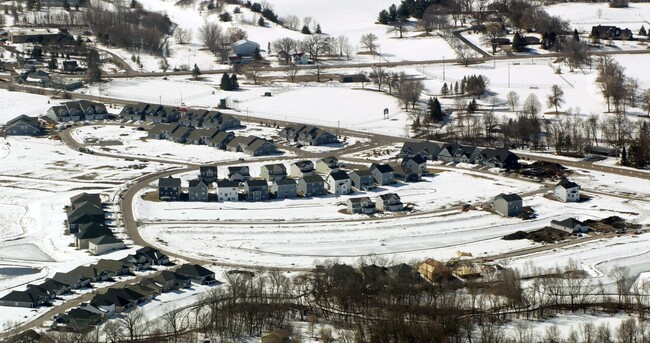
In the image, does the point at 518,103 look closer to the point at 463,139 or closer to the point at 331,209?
the point at 463,139

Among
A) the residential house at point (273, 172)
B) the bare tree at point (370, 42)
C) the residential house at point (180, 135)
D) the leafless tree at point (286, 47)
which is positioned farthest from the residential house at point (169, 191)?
the bare tree at point (370, 42)

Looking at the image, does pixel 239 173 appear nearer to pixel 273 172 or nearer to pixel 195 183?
pixel 273 172

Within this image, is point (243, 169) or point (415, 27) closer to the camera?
point (243, 169)

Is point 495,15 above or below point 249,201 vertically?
above

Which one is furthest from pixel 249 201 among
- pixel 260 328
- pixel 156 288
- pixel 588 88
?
pixel 588 88

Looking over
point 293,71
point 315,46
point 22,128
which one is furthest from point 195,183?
point 315,46

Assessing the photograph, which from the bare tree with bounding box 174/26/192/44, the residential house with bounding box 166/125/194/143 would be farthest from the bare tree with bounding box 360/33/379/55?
the residential house with bounding box 166/125/194/143
